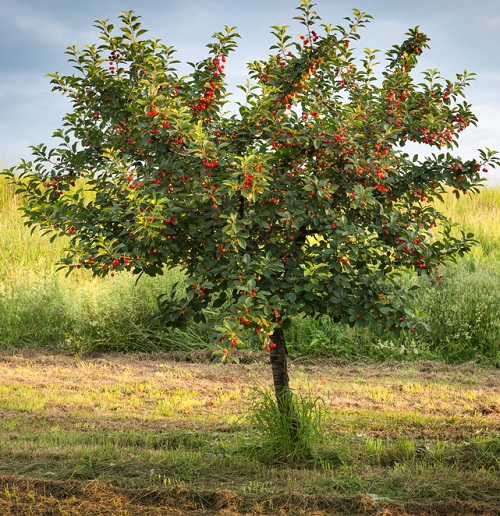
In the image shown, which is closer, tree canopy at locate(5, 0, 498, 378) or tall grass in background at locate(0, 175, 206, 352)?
tree canopy at locate(5, 0, 498, 378)

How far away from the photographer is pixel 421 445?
5328mm

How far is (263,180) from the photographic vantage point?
4043 millimetres

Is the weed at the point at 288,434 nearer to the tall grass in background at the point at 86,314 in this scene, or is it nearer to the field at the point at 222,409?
the field at the point at 222,409

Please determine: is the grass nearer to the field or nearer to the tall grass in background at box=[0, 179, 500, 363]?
the field

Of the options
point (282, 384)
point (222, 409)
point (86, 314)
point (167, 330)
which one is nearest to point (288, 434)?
point (282, 384)

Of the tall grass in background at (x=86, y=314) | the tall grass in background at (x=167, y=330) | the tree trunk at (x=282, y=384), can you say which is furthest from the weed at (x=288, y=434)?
the tall grass in background at (x=86, y=314)

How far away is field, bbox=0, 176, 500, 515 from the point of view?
4.29 metres

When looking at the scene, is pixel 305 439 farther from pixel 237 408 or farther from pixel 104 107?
pixel 104 107

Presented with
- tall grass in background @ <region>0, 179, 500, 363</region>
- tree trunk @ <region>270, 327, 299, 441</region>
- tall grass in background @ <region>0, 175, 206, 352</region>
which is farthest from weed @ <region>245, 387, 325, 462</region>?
tall grass in background @ <region>0, 175, 206, 352</region>

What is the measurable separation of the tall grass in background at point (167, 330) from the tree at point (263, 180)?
3.59m

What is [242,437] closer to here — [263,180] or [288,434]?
[288,434]

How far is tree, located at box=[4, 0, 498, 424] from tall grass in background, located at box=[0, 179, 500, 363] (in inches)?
141

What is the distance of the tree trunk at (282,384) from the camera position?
4.92 m

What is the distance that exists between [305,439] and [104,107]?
2775 mm
